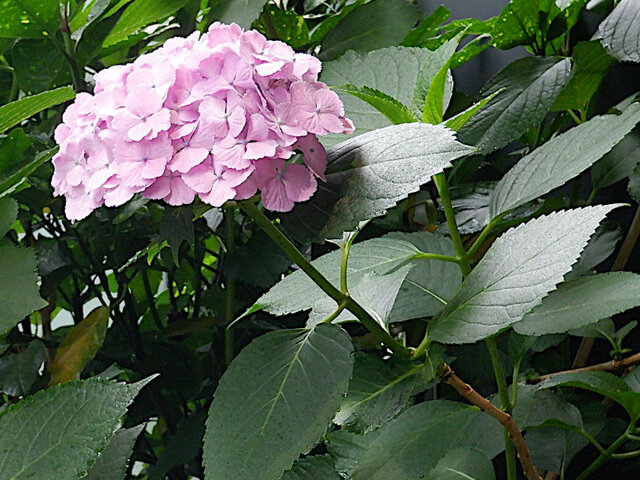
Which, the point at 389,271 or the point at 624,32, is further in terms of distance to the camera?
the point at 624,32

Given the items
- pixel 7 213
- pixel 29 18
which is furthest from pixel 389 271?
pixel 29 18

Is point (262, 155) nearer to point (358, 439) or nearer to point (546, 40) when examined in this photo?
point (358, 439)

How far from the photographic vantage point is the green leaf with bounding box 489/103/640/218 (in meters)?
0.43

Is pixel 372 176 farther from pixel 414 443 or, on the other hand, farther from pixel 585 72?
pixel 585 72

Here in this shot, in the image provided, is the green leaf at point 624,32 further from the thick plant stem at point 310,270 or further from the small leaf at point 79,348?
the small leaf at point 79,348

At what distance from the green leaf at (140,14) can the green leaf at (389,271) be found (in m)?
0.28

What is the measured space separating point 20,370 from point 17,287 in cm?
19

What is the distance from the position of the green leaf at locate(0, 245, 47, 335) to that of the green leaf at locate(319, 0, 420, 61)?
0.40 m

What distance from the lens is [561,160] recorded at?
1.50ft

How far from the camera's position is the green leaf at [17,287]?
0.44 meters

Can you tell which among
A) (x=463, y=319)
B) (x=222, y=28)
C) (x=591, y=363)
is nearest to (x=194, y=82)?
(x=222, y=28)

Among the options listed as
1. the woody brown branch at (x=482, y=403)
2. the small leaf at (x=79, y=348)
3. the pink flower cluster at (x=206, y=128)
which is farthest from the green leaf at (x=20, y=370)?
the woody brown branch at (x=482, y=403)

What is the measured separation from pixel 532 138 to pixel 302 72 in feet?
1.37

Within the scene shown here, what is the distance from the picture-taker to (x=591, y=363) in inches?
28.5
